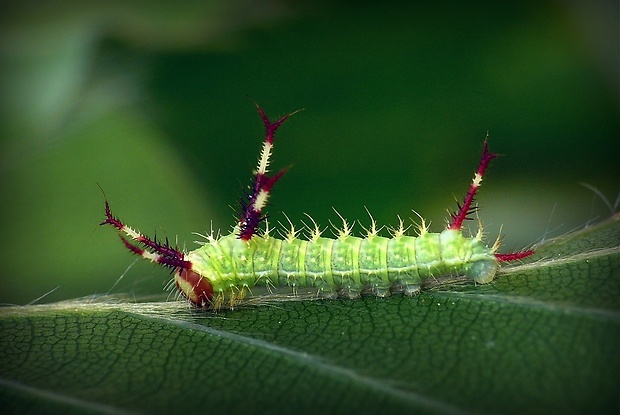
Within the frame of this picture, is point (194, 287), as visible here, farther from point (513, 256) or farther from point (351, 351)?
point (513, 256)

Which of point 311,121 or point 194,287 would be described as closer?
point 194,287

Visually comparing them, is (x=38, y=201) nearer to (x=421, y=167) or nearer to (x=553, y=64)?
(x=421, y=167)

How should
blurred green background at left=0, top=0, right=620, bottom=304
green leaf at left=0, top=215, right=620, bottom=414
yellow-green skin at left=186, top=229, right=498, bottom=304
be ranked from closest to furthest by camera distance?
green leaf at left=0, top=215, right=620, bottom=414 → yellow-green skin at left=186, top=229, right=498, bottom=304 → blurred green background at left=0, top=0, right=620, bottom=304

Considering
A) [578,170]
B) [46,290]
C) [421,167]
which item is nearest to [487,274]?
[421,167]

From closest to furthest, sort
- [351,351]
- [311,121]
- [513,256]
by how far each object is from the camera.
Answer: [351,351]
[513,256]
[311,121]

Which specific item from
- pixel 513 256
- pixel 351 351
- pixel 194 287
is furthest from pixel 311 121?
pixel 351 351

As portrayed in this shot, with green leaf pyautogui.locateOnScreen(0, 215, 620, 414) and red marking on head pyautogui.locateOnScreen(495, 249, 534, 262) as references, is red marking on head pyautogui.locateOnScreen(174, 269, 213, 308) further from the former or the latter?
red marking on head pyautogui.locateOnScreen(495, 249, 534, 262)

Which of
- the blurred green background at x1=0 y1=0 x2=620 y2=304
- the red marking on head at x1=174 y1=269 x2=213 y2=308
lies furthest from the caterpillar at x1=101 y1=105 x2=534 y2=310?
the blurred green background at x1=0 y1=0 x2=620 y2=304
